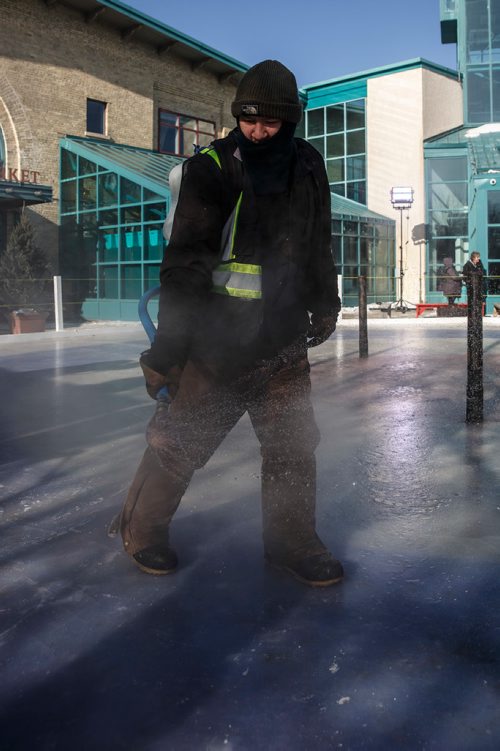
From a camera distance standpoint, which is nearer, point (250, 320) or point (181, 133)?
point (250, 320)

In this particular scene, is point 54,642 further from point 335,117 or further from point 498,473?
point 335,117

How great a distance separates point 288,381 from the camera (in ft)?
8.50

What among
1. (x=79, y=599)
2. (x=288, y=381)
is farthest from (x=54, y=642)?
(x=288, y=381)

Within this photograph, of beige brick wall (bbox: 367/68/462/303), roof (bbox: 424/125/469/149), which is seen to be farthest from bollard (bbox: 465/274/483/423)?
roof (bbox: 424/125/469/149)

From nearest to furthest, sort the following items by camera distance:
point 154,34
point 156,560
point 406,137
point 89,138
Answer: point 156,560 < point 89,138 < point 154,34 < point 406,137

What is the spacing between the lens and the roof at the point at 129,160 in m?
18.6

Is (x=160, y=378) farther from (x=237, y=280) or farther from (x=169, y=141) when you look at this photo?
(x=169, y=141)

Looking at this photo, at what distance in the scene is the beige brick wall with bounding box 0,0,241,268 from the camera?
19734 millimetres

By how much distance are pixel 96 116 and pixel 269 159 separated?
70.8 feet

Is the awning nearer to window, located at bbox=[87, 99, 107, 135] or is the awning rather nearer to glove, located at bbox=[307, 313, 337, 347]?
window, located at bbox=[87, 99, 107, 135]

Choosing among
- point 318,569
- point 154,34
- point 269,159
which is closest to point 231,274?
point 269,159

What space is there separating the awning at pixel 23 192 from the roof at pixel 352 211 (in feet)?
33.1

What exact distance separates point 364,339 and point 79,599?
764 centimetres

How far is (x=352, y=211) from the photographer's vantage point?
25906 mm
